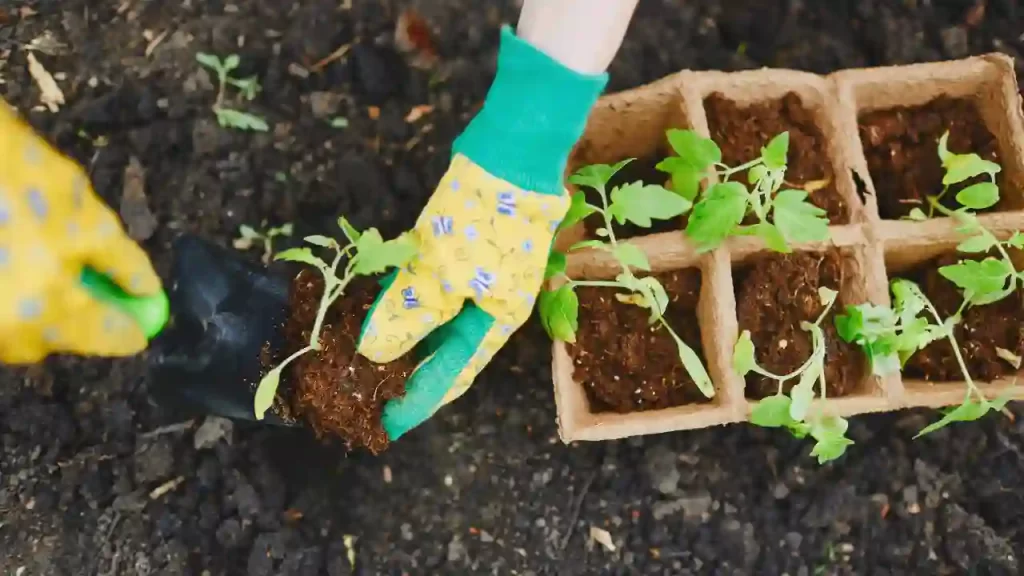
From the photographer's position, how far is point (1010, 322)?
108cm

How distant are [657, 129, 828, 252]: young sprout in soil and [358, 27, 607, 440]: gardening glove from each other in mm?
128

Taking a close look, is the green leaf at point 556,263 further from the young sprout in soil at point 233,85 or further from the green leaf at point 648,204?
the young sprout in soil at point 233,85

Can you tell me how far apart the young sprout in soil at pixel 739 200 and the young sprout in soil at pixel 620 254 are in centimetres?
3

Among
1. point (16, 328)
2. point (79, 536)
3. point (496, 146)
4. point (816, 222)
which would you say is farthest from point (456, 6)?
point (79, 536)

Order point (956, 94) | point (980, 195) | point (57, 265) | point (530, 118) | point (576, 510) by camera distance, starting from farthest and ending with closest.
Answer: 1. point (576, 510)
2. point (956, 94)
3. point (980, 195)
4. point (530, 118)
5. point (57, 265)

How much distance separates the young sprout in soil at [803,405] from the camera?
947 mm

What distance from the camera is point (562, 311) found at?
98cm

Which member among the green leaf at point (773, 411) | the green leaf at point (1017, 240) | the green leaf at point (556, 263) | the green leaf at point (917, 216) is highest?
the green leaf at point (1017, 240)

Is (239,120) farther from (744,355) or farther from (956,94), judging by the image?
(956,94)

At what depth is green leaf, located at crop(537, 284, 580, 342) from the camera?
0.98 metres

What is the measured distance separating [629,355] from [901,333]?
290mm

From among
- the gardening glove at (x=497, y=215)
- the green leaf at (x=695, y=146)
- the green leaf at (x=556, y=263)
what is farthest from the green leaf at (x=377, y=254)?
the green leaf at (x=695, y=146)

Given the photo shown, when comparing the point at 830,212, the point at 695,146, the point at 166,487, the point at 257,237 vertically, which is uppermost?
the point at 695,146

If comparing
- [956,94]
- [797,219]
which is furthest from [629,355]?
[956,94]
